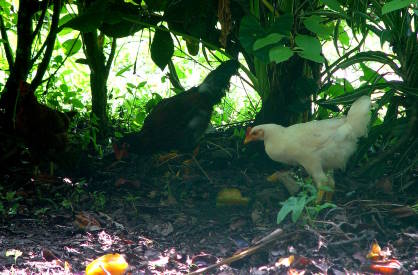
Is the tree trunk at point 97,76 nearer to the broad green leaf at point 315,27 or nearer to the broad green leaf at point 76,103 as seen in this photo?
the broad green leaf at point 76,103

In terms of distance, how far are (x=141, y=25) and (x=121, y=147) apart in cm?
67

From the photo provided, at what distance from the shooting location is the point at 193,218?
10.1 feet

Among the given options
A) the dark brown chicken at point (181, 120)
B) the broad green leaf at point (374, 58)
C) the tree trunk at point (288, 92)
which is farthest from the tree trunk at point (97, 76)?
the broad green leaf at point (374, 58)

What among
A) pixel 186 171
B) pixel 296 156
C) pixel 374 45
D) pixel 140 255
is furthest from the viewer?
pixel 374 45

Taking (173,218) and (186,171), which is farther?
(186,171)

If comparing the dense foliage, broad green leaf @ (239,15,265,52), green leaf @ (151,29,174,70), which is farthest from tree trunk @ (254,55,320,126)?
green leaf @ (151,29,174,70)

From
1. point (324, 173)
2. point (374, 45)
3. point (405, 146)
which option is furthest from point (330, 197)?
point (374, 45)

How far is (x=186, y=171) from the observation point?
11.6ft

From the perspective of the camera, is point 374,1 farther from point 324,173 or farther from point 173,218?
point 173,218

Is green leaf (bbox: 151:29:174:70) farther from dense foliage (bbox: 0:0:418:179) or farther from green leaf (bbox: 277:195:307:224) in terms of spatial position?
green leaf (bbox: 277:195:307:224)

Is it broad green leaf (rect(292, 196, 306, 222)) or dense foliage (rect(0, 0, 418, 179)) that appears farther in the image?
dense foliage (rect(0, 0, 418, 179))

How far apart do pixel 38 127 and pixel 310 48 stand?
4.40 ft

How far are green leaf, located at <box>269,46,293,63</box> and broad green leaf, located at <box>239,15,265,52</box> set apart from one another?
0.77ft

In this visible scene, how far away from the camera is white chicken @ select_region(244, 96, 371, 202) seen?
125 inches
